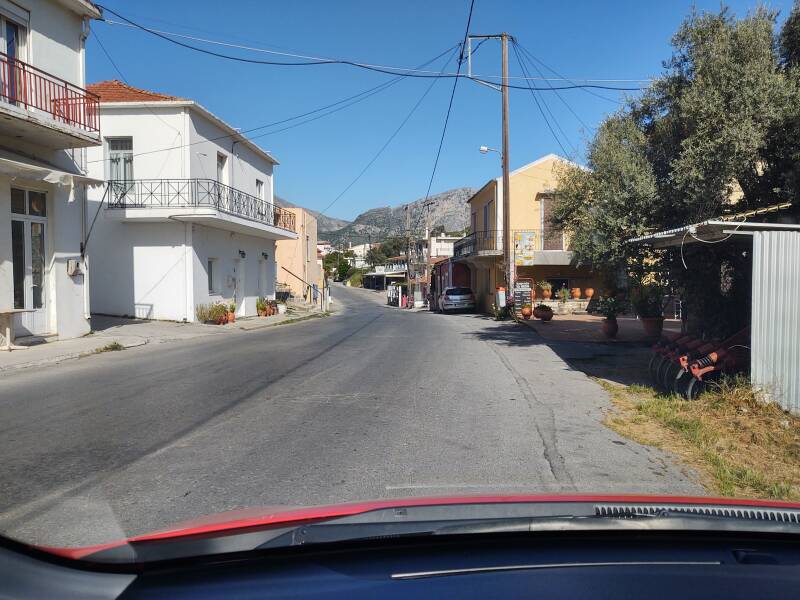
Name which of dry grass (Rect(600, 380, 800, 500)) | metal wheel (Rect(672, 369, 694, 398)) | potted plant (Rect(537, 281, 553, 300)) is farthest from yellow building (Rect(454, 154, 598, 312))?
dry grass (Rect(600, 380, 800, 500))

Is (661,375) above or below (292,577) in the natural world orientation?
below

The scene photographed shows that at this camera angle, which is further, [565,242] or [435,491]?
[565,242]

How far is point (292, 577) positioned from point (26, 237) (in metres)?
14.9

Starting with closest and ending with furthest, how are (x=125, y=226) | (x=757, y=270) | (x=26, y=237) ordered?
(x=757, y=270)
(x=26, y=237)
(x=125, y=226)

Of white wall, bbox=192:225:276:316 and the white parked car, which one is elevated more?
white wall, bbox=192:225:276:316

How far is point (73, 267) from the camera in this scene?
49.6 ft

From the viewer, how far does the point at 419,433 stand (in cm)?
652

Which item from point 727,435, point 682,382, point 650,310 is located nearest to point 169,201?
point 650,310

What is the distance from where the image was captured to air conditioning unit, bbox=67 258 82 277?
49.3 feet

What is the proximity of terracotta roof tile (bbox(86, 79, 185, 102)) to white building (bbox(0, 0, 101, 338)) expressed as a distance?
21.2 ft

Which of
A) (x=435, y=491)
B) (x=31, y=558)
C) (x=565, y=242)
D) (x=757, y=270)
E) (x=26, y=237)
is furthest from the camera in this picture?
(x=565, y=242)

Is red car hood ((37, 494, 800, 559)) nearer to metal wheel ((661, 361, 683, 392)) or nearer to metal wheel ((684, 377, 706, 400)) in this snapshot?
metal wheel ((684, 377, 706, 400))

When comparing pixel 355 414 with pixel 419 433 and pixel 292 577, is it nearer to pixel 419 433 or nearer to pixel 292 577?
pixel 419 433

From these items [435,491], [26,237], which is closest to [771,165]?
[435,491]
